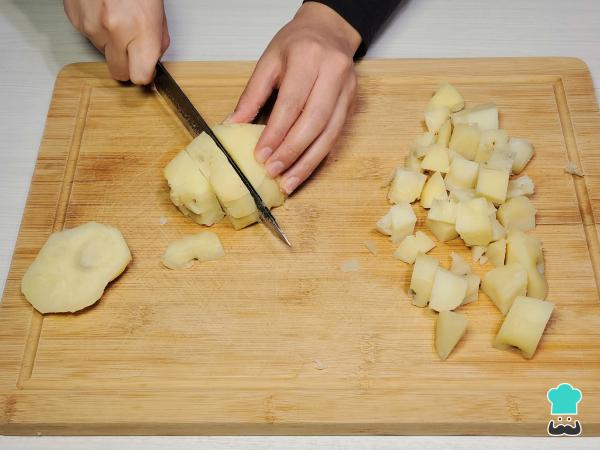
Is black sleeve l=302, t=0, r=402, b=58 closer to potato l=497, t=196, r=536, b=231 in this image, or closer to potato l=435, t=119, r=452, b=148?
potato l=435, t=119, r=452, b=148

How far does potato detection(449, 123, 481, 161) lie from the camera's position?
1.93 metres

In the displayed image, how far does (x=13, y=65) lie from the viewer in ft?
7.90

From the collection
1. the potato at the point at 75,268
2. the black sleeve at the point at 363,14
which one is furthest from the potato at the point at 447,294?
the black sleeve at the point at 363,14

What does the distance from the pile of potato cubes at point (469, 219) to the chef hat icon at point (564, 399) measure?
107mm

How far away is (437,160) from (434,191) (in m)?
0.10

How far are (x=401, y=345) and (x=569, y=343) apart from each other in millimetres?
411

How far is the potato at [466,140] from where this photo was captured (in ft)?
6.34

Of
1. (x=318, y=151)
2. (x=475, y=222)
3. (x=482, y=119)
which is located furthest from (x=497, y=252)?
(x=318, y=151)

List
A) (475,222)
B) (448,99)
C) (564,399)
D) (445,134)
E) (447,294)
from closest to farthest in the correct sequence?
(564,399) → (447,294) → (475,222) → (445,134) → (448,99)

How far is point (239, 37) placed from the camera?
2.46m

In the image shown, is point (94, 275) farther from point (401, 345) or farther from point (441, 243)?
point (441, 243)

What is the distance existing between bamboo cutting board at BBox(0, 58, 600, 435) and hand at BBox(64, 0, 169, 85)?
0.56 feet

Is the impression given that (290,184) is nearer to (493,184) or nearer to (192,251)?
(192,251)

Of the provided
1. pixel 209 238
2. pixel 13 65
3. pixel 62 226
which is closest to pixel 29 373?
pixel 62 226
